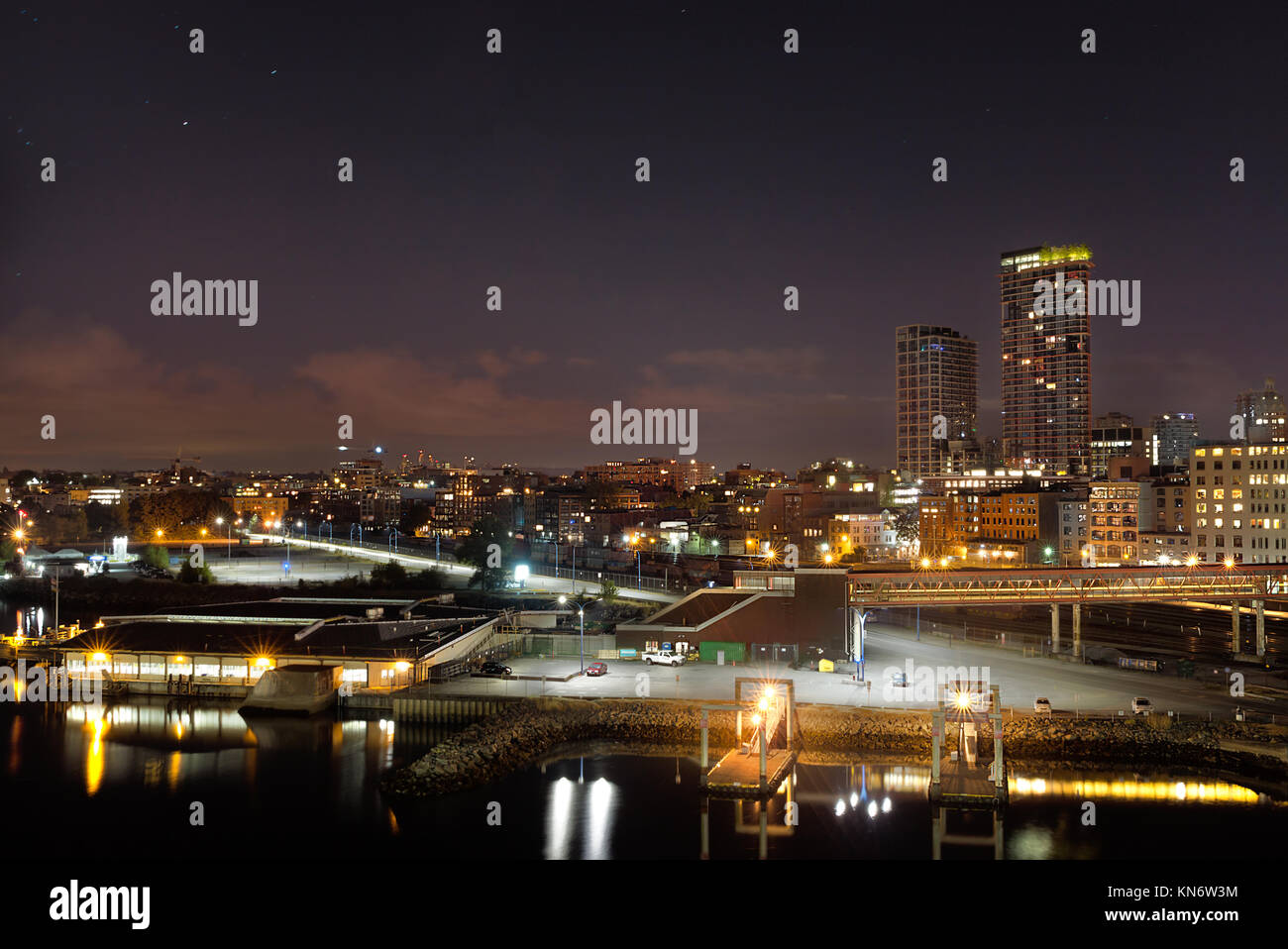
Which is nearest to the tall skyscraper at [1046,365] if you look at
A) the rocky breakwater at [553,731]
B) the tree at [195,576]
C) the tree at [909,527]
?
the tree at [909,527]

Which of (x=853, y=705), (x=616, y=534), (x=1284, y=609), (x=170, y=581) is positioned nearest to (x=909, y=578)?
(x=853, y=705)

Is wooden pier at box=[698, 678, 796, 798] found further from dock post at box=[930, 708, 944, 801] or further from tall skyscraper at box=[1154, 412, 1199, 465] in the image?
tall skyscraper at box=[1154, 412, 1199, 465]

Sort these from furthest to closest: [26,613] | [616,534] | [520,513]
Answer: [520,513], [616,534], [26,613]

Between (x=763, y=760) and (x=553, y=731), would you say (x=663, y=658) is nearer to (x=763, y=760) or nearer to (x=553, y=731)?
(x=553, y=731)

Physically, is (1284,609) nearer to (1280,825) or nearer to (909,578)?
(909,578)

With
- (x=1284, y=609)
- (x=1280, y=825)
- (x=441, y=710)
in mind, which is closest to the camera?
(x=1280, y=825)

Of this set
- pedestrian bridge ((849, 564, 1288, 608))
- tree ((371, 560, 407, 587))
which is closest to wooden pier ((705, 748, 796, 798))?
pedestrian bridge ((849, 564, 1288, 608))

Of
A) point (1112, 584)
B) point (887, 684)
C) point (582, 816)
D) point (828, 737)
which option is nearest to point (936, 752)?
point (828, 737)
